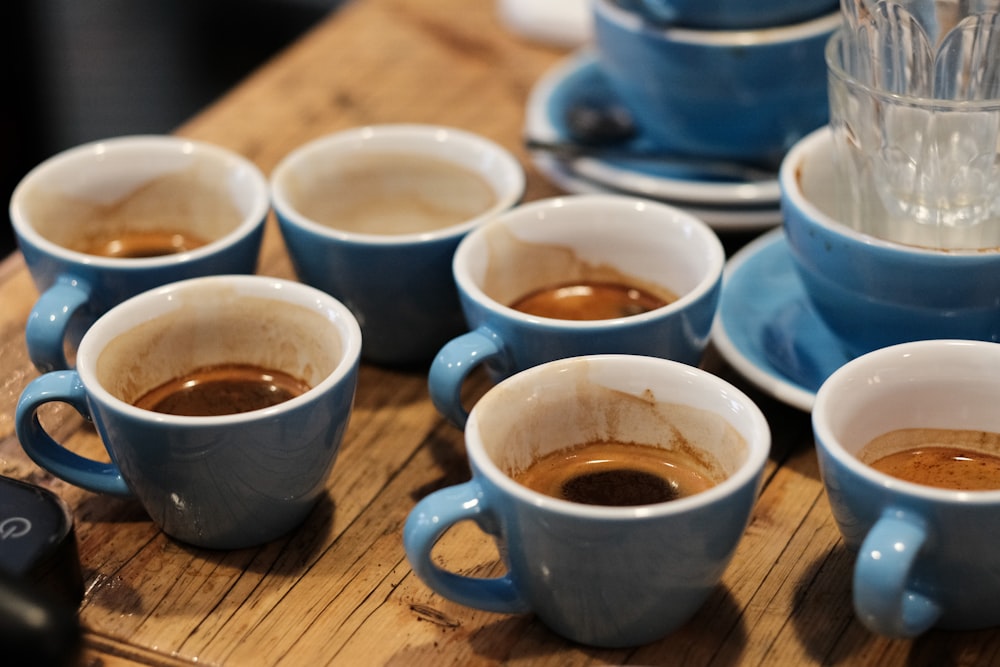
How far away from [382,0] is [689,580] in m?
0.92

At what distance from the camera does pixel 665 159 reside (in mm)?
1010

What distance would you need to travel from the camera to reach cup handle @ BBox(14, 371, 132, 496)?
68 cm

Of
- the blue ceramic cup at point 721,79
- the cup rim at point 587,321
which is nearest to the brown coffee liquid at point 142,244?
the cup rim at point 587,321

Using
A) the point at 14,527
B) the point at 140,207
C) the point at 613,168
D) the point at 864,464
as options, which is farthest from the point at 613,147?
the point at 14,527

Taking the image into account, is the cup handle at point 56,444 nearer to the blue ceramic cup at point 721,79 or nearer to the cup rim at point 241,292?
the cup rim at point 241,292

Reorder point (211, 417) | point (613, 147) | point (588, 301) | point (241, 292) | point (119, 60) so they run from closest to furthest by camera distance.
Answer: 1. point (211, 417)
2. point (241, 292)
3. point (588, 301)
4. point (613, 147)
5. point (119, 60)

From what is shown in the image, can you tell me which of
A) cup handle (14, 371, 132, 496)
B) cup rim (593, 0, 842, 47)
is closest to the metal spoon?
cup rim (593, 0, 842, 47)

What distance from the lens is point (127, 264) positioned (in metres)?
0.77

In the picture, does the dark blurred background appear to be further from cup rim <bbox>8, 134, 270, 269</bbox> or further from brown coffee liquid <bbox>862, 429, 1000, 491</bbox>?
brown coffee liquid <bbox>862, 429, 1000, 491</bbox>

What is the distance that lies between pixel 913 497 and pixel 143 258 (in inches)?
22.0

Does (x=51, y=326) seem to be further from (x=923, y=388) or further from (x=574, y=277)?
A: (x=923, y=388)

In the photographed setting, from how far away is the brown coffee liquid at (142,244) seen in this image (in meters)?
0.93

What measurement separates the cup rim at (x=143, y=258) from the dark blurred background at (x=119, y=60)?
Answer: 2.65 ft

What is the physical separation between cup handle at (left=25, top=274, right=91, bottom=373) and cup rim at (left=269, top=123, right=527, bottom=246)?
15cm
